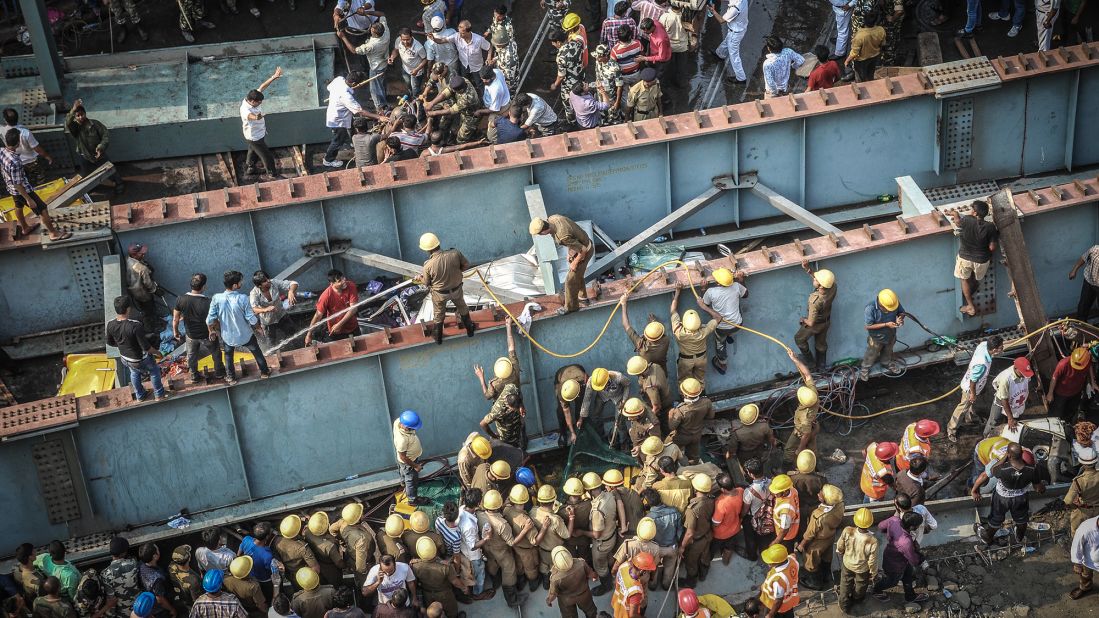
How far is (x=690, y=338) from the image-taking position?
15453 millimetres

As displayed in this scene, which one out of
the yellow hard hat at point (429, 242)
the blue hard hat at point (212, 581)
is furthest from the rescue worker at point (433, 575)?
the yellow hard hat at point (429, 242)

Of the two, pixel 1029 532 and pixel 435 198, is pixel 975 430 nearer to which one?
pixel 1029 532

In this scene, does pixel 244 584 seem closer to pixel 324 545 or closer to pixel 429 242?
pixel 324 545

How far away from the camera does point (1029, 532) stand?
15.1 metres

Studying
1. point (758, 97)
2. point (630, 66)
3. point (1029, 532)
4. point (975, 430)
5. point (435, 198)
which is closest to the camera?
point (1029, 532)

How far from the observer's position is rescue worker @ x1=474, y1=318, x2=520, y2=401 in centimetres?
1491

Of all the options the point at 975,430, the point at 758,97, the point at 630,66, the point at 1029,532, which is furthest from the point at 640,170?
the point at 1029,532

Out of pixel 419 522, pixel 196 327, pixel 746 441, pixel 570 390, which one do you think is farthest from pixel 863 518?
pixel 196 327

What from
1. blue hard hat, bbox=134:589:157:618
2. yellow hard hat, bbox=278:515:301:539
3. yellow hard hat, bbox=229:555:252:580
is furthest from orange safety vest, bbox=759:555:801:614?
blue hard hat, bbox=134:589:157:618

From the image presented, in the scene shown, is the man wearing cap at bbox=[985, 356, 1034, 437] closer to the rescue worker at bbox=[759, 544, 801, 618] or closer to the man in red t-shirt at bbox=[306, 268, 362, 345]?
the rescue worker at bbox=[759, 544, 801, 618]

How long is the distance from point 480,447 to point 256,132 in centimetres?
688

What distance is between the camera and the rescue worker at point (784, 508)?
13977mm

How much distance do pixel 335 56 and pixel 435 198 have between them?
5005 mm

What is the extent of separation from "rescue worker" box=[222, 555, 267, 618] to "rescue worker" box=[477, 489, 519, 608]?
7.91 feet
